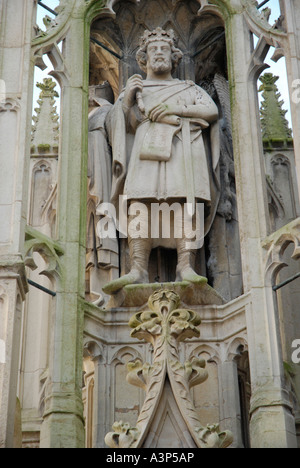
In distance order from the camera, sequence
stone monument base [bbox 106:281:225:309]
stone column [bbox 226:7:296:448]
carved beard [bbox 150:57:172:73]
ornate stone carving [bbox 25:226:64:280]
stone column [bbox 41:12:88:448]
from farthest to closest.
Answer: carved beard [bbox 150:57:172:73] → stone monument base [bbox 106:281:225:309] → ornate stone carving [bbox 25:226:64:280] → stone column [bbox 41:12:88:448] → stone column [bbox 226:7:296:448]

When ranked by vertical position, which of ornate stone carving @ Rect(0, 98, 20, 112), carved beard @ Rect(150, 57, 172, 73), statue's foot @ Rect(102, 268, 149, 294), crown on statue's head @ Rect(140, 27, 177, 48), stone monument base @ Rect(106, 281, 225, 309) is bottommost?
stone monument base @ Rect(106, 281, 225, 309)

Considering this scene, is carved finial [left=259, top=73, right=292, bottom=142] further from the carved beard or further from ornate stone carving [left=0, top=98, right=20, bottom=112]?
ornate stone carving [left=0, top=98, right=20, bottom=112]

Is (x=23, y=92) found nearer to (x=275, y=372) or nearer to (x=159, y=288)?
(x=159, y=288)

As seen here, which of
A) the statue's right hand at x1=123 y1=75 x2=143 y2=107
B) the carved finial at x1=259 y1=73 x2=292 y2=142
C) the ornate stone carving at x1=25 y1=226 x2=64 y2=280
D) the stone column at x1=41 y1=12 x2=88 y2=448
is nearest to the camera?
the stone column at x1=41 y1=12 x2=88 y2=448

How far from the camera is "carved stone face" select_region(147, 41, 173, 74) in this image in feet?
49.0

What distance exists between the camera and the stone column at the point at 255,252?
495 inches

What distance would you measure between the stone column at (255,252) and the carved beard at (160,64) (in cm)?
66

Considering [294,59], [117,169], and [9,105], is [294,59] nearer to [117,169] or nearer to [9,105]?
[117,169]

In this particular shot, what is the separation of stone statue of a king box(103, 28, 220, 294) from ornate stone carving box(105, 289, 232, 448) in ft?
4.17

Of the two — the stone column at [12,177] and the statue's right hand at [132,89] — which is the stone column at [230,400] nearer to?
the stone column at [12,177]

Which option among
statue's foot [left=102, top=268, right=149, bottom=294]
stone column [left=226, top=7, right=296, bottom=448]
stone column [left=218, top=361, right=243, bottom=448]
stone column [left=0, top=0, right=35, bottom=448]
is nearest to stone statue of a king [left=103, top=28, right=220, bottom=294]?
statue's foot [left=102, top=268, right=149, bottom=294]

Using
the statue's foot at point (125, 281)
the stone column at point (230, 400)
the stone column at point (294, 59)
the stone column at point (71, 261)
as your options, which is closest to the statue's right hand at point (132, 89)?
the stone column at point (71, 261)

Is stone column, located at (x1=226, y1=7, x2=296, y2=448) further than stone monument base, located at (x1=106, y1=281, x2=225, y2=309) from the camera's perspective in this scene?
No

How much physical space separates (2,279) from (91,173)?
235 cm
